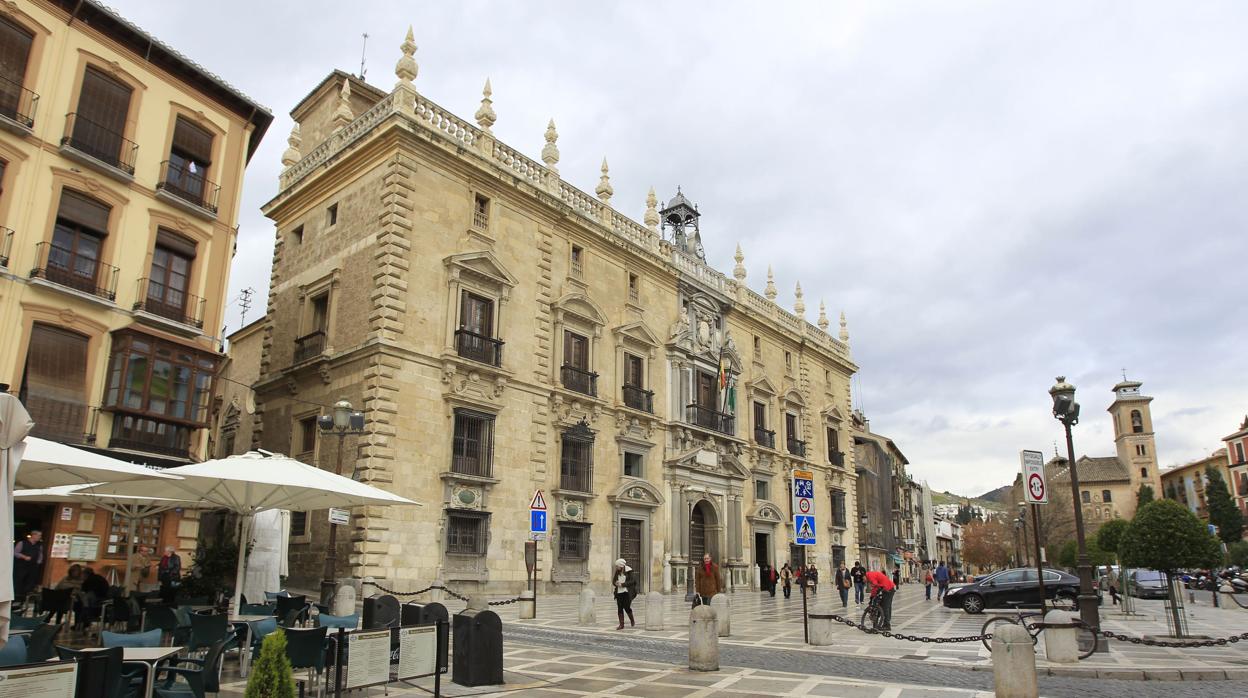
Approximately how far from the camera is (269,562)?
14.3m

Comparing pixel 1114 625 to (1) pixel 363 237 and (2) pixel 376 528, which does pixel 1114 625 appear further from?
(1) pixel 363 237

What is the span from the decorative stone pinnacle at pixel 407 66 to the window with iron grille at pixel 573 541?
13.4m

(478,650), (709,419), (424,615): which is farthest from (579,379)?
(478,650)

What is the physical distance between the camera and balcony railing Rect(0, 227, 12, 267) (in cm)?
1542

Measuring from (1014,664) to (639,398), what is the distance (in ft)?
64.6

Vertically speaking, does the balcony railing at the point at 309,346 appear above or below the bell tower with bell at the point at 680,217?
below

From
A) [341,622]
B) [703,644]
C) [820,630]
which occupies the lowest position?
[820,630]

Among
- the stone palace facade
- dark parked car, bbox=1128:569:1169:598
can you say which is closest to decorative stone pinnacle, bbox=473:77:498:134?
the stone palace facade

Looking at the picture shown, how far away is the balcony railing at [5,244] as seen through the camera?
1542 cm

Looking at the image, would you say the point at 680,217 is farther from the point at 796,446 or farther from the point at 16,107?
the point at 16,107

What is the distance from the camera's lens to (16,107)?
16.0 meters

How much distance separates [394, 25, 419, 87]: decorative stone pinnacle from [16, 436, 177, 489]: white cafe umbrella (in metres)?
14.4

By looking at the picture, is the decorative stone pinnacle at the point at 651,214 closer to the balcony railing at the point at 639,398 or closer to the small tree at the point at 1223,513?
the balcony railing at the point at 639,398

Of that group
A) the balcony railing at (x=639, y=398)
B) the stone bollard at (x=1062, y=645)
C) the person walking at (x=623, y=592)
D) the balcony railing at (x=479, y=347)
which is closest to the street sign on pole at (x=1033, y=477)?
the stone bollard at (x=1062, y=645)
